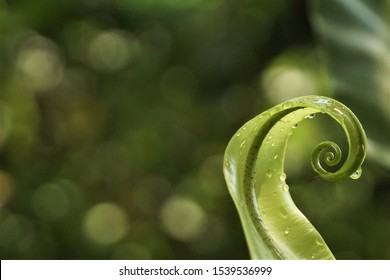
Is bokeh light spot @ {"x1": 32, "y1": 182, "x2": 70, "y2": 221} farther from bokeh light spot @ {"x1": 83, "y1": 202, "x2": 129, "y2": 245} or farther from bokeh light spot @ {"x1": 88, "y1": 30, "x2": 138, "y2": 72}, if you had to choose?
bokeh light spot @ {"x1": 88, "y1": 30, "x2": 138, "y2": 72}

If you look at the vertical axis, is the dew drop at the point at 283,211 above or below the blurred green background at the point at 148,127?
above

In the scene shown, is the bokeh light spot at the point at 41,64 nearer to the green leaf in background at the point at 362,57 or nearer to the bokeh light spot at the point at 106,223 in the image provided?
the bokeh light spot at the point at 106,223

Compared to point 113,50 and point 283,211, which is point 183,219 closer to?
point 113,50

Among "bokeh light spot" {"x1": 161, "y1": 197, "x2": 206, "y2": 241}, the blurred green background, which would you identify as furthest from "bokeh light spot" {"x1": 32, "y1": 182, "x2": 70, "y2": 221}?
"bokeh light spot" {"x1": 161, "y1": 197, "x2": 206, "y2": 241}

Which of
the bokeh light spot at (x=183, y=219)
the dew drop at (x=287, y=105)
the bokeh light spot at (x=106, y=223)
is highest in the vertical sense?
the dew drop at (x=287, y=105)

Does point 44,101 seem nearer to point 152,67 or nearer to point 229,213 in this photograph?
point 152,67

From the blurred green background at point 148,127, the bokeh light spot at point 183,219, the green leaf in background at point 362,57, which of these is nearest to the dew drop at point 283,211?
the green leaf in background at point 362,57

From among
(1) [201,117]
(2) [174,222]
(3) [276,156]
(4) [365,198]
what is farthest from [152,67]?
(3) [276,156]
